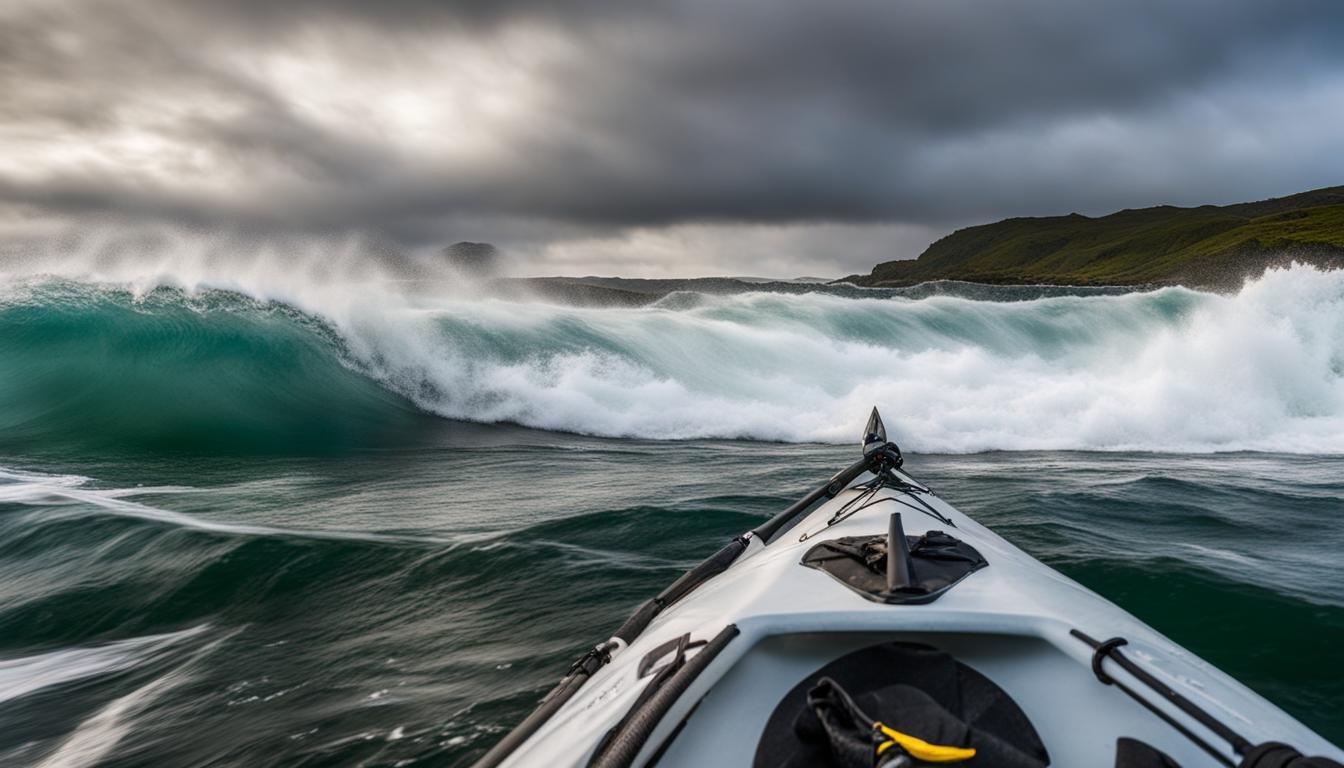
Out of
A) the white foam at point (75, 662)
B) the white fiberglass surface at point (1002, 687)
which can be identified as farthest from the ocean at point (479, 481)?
the white fiberglass surface at point (1002, 687)

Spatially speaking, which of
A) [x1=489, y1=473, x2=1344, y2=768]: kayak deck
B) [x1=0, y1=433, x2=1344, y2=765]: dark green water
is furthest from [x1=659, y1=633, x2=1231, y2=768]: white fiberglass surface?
[x1=0, y1=433, x2=1344, y2=765]: dark green water

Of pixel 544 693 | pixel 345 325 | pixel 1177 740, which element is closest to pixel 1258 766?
pixel 1177 740

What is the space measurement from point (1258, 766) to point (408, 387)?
15.8 m

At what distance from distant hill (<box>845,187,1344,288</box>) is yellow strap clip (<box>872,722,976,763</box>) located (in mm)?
77514

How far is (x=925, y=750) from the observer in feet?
5.25

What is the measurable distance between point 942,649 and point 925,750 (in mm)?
696

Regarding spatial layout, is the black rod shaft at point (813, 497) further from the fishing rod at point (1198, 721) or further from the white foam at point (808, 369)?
the white foam at point (808, 369)

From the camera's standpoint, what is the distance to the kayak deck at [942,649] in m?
1.87

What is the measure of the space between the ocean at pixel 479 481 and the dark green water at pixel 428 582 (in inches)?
1.2

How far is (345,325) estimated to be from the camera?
16.8m

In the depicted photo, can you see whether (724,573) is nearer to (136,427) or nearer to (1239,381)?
(136,427)

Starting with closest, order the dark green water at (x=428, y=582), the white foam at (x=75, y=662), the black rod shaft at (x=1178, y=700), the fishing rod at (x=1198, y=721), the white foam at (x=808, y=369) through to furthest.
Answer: the fishing rod at (x=1198, y=721) → the black rod shaft at (x=1178, y=700) → the dark green water at (x=428, y=582) → the white foam at (x=75, y=662) → the white foam at (x=808, y=369)

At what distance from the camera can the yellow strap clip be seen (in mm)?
1589

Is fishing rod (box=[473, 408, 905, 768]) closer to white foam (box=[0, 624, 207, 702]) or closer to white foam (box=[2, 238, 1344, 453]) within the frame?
white foam (box=[0, 624, 207, 702])
